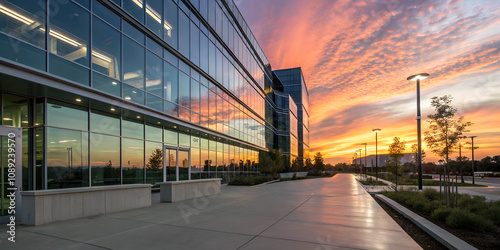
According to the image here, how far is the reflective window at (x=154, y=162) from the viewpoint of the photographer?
52.6 feet

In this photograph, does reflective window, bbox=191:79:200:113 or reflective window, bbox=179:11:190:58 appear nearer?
reflective window, bbox=179:11:190:58

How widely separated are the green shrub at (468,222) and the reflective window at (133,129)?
14.1 m

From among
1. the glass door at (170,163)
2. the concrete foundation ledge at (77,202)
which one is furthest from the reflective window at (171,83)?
the concrete foundation ledge at (77,202)

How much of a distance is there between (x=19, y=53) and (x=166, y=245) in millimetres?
7956

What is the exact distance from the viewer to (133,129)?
49.3 ft

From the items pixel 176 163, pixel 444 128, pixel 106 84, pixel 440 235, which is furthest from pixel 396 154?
pixel 106 84

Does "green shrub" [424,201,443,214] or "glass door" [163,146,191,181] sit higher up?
"glass door" [163,146,191,181]

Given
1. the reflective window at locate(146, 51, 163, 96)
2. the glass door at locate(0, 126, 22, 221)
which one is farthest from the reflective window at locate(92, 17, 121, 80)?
Answer: the glass door at locate(0, 126, 22, 221)

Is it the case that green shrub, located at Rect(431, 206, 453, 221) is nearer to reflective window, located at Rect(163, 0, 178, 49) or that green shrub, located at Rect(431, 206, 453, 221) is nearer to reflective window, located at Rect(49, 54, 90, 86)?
reflective window, located at Rect(49, 54, 90, 86)

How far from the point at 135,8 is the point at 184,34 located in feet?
16.6

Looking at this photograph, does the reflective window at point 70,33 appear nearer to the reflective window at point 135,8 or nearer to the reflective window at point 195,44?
the reflective window at point 135,8

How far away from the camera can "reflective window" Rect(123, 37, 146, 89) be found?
540 inches

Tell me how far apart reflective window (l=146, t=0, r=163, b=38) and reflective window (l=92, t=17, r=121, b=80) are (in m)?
2.72

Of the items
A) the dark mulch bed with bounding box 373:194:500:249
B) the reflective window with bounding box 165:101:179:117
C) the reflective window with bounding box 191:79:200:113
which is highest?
the reflective window with bounding box 191:79:200:113
